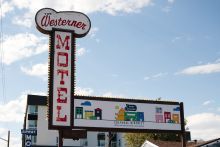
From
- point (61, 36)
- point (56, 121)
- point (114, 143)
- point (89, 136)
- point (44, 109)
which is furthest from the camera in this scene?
point (114, 143)

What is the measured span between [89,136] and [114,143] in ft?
25.1

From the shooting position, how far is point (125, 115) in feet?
88.0

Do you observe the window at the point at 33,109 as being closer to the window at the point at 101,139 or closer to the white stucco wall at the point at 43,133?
the white stucco wall at the point at 43,133

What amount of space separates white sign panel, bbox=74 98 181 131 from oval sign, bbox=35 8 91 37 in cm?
469

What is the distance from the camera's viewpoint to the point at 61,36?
2645 cm

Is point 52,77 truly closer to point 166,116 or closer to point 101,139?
point 166,116

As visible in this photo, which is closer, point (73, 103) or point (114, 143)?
point (73, 103)

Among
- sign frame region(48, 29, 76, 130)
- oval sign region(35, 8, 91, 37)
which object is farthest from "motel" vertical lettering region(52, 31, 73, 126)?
oval sign region(35, 8, 91, 37)

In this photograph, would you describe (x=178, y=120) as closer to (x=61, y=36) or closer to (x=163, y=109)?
(x=163, y=109)

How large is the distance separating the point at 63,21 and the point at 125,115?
7.26 meters

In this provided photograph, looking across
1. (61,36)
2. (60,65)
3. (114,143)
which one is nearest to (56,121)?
(60,65)

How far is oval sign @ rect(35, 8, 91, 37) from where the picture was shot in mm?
26312

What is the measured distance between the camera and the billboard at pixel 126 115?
25.8m

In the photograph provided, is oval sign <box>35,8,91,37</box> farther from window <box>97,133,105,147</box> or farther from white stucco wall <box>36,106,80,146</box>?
window <box>97,133,105,147</box>
